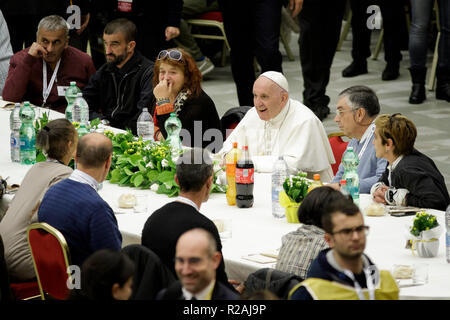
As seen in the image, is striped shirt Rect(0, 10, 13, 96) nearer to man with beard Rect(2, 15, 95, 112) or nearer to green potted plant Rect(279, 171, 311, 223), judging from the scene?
man with beard Rect(2, 15, 95, 112)

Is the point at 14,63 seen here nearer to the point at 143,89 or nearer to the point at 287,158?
the point at 143,89

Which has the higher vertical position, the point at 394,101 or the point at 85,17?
the point at 85,17

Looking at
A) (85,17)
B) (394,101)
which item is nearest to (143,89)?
(85,17)

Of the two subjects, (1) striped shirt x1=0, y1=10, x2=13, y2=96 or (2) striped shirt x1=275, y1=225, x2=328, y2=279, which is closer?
(2) striped shirt x1=275, y1=225, x2=328, y2=279

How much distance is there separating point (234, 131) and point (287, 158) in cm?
53

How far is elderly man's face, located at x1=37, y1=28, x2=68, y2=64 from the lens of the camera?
757cm

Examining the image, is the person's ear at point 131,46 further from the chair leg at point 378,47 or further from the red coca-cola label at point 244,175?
the chair leg at point 378,47

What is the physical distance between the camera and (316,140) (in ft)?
19.6

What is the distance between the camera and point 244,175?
5.04 metres

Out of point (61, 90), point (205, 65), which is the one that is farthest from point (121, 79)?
point (205, 65)

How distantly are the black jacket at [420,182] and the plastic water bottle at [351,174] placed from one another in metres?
0.21

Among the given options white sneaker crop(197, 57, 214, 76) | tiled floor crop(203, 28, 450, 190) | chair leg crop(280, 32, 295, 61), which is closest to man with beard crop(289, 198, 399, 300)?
tiled floor crop(203, 28, 450, 190)

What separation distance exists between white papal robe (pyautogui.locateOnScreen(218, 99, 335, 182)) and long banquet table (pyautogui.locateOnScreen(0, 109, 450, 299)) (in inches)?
13.3
